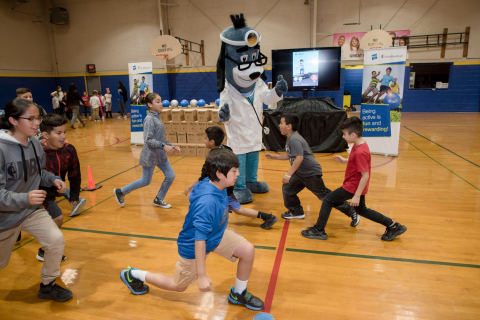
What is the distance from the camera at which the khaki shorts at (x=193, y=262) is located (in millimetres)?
2057

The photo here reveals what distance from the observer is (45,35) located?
16969 millimetres

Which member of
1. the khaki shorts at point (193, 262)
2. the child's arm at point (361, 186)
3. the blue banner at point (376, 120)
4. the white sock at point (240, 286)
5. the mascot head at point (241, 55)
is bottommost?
the white sock at point (240, 286)

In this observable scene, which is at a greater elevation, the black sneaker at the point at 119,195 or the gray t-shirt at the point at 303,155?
the gray t-shirt at the point at 303,155

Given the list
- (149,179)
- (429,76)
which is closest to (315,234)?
(149,179)

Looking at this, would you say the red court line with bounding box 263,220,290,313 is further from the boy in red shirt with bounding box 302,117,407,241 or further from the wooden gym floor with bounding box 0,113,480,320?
the boy in red shirt with bounding box 302,117,407,241

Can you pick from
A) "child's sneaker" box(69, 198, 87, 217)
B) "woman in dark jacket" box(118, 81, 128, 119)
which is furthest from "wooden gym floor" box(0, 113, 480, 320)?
"woman in dark jacket" box(118, 81, 128, 119)

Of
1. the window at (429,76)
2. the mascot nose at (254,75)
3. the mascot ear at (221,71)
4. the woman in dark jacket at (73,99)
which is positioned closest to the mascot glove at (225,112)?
the mascot ear at (221,71)

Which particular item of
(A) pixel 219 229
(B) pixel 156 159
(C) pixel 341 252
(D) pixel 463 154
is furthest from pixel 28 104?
(D) pixel 463 154

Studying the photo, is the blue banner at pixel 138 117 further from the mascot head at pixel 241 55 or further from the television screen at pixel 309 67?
the mascot head at pixel 241 55

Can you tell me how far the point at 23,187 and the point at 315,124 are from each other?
20.1 feet

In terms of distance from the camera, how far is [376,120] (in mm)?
6715

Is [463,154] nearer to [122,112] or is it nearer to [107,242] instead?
[107,242]

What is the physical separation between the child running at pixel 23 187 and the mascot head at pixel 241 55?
2.54 meters

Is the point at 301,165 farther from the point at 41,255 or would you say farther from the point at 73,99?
the point at 73,99
